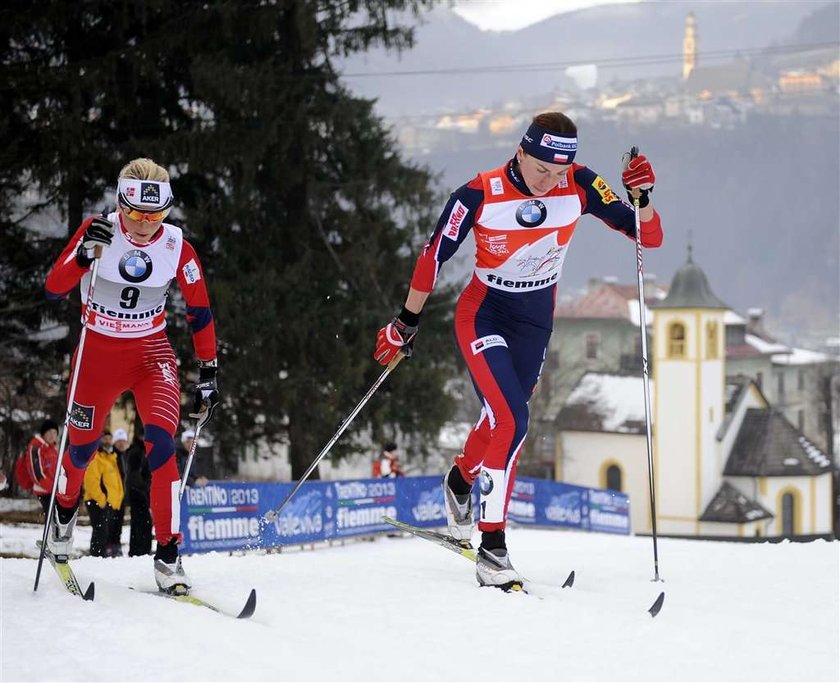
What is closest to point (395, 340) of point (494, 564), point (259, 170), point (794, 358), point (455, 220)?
point (455, 220)

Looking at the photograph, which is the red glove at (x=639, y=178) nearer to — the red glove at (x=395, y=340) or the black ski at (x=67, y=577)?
the red glove at (x=395, y=340)

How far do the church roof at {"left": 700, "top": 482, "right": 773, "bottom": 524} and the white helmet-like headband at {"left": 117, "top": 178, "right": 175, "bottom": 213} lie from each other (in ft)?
221

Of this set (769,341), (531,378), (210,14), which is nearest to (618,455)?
(769,341)

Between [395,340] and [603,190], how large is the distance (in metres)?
1.37

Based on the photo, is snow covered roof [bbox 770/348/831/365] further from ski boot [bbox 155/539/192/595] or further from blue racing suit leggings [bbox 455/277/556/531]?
ski boot [bbox 155/539/192/595]

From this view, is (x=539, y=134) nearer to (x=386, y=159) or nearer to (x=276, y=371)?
(x=276, y=371)

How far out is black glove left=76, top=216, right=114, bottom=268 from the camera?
5.85 meters

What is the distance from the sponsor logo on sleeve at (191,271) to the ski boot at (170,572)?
4.34 feet

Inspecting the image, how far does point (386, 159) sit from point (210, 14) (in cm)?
528

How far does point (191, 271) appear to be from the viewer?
6.27 m

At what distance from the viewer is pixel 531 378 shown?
654 cm

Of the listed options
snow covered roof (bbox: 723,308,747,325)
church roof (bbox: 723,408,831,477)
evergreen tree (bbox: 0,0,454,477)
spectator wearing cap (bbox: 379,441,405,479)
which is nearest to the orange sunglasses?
spectator wearing cap (bbox: 379,441,405,479)

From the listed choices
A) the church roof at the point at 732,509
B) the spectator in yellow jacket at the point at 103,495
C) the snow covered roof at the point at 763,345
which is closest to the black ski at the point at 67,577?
the spectator in yellow jacket at the point at 103,495

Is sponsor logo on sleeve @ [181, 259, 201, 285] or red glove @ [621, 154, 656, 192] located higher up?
red glove @ [621, 154, 656, 192]
